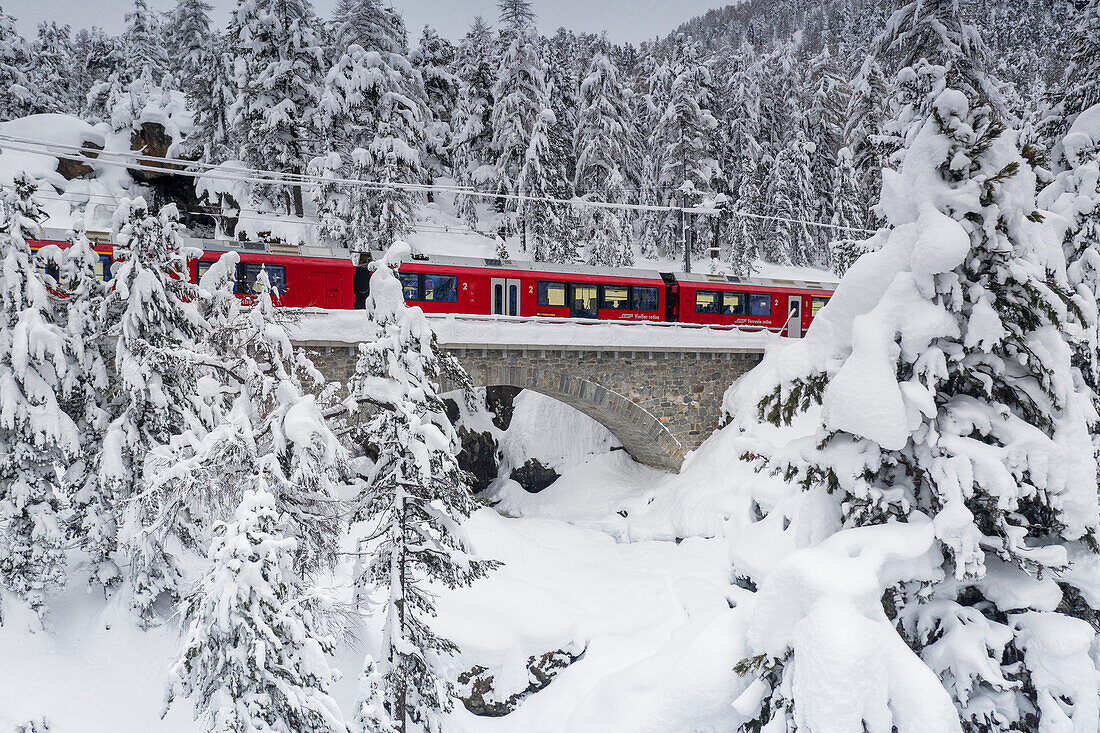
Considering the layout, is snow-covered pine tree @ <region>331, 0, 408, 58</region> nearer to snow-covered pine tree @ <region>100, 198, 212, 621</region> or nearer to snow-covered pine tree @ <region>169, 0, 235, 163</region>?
snow-covered pine tree @ <region>169, 0, 235, 163</region>

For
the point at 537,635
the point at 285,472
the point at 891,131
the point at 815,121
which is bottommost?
the point at 537,635

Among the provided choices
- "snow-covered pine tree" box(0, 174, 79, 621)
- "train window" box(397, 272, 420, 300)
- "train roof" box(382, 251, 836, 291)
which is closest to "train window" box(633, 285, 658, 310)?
"train roof" box(382, 251, 836, 291)

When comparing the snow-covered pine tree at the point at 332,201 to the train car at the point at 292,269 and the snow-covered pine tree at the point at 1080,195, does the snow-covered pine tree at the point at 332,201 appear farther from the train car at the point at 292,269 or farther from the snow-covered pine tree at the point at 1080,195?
the snow-covered pine tree at the point at 1080,195

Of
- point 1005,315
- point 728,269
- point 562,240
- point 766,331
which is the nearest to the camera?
point 1005,315

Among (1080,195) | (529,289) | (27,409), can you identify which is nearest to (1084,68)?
(1080,195)

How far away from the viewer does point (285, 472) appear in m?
9.04

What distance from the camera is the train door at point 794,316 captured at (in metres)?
25.3

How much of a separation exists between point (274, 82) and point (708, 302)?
921 inches

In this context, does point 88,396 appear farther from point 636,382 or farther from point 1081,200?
point 1081,200

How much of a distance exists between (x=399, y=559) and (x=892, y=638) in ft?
23.5

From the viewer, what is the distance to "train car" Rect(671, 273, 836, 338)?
79.2 ft

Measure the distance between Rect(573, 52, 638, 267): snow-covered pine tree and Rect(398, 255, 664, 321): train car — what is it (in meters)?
10.4

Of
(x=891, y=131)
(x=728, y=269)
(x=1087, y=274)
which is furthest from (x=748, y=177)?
(x=1087, y=274)

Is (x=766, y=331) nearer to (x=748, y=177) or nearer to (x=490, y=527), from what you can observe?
(x=490, y=527)
